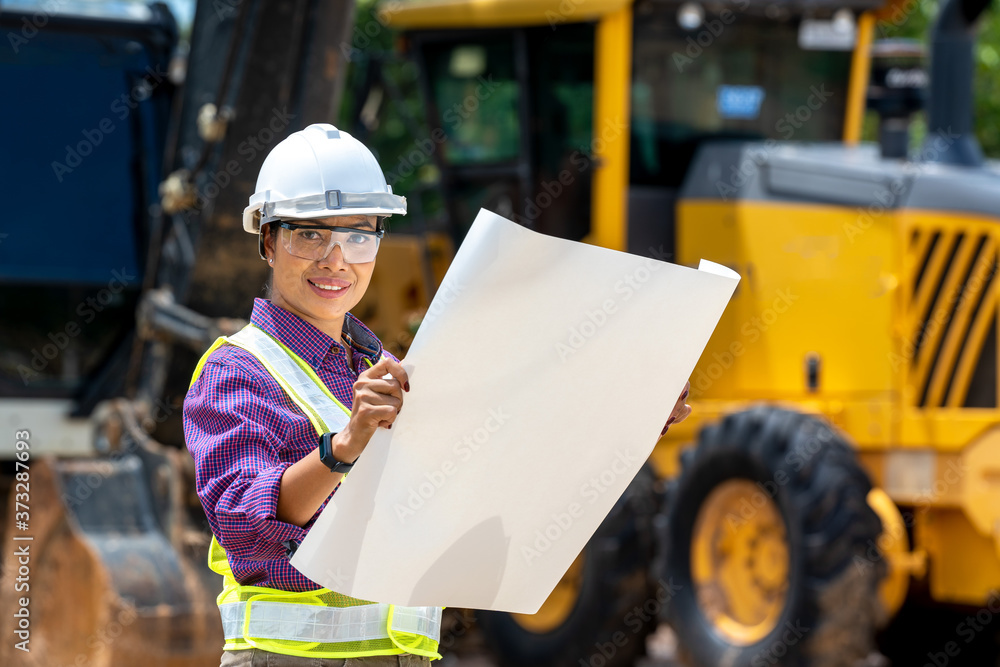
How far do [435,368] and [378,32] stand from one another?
1121cm

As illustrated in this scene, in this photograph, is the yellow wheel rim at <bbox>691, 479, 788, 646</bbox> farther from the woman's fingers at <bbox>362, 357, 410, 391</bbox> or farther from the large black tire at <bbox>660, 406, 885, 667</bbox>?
the woman's fingers at <bbox>362, 357, 410, 391</bbox>

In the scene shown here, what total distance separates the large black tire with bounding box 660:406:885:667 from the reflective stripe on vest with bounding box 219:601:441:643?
3.29m

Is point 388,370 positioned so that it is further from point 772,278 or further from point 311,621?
point 772,278

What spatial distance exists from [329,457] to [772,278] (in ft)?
14.4

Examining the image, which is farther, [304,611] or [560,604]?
[560,604]

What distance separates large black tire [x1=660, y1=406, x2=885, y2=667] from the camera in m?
5.00

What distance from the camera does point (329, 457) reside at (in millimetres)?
1753

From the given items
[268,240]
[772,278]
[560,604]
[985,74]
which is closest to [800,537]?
[772,278]

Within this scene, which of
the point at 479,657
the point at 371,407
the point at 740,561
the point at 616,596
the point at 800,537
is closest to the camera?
the point at 371,407

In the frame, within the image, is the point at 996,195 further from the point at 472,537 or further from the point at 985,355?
the point at 472,537

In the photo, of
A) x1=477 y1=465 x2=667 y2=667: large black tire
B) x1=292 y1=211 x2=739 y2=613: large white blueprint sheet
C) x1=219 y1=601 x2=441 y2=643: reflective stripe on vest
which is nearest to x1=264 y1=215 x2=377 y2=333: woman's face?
x1=292 y1=211 x2=739 y2=613: large white blueprint sheet

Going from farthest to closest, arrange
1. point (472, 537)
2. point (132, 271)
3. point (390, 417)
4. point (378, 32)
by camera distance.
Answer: point (378, 32) < point (132, 271) < point (472, 537) < point (390, 417)

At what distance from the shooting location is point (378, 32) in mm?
12641

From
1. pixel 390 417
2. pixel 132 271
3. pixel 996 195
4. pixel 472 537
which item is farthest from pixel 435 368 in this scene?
pixel 132 271
